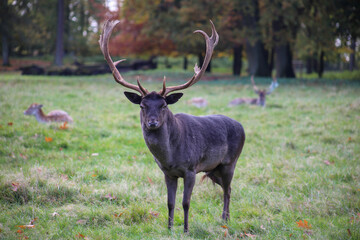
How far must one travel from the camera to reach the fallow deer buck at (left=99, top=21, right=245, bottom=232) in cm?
389

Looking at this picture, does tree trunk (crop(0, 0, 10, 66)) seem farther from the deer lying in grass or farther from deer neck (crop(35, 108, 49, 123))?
deer neck (crop(35, 108, 49, 123))

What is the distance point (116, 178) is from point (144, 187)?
63cm

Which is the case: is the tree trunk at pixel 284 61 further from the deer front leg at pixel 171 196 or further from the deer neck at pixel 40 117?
the deer front leg at pixel 171 196

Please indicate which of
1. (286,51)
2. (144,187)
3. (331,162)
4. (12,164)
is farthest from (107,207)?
(286,51)

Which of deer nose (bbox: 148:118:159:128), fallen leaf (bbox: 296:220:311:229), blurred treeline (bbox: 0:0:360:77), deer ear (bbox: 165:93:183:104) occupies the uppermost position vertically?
blurred treeline (bbox: 0:0:360:77)

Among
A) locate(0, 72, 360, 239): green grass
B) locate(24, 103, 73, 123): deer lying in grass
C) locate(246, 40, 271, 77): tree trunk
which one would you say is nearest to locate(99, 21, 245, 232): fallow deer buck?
locate(0, 72, 360, 239): green grass

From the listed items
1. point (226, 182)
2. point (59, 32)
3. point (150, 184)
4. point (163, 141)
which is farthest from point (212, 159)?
point (59, 32)

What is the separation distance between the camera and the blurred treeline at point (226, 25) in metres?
20.3

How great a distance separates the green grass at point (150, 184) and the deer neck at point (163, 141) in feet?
2.83

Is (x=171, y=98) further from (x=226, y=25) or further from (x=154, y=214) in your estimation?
(x=226, y=25)

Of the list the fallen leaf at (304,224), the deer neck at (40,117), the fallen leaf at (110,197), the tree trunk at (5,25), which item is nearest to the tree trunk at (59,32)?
the tree trunk at (5,25)

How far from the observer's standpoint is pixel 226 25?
24.7 metres

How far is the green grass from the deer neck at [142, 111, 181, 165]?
0.86 m

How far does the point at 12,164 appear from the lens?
19.8 ft
